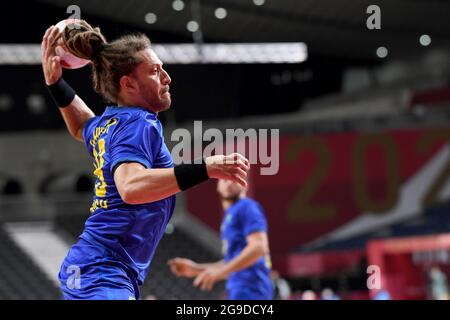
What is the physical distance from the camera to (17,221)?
62.4 feet

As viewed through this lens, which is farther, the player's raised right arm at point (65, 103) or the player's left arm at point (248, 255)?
the player's left arm at point (248, 255)

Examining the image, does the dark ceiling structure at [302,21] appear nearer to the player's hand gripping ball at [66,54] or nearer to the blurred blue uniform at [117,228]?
the player's hand gripping ball at [66,54]

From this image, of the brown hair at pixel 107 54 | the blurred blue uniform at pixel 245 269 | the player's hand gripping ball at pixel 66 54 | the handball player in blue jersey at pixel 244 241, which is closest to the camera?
the brown hair at pixel 107 54

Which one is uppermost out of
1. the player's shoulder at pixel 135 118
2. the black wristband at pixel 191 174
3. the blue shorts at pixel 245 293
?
the blue shorts at pixel 245 293

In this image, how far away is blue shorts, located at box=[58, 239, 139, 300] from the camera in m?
2.65

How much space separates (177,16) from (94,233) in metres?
15.5

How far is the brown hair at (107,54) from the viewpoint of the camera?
2842mm

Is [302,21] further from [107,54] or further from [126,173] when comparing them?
[126,173]

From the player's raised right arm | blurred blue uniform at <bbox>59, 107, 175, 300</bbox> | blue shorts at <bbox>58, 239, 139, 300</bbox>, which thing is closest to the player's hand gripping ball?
the player's raised right arm

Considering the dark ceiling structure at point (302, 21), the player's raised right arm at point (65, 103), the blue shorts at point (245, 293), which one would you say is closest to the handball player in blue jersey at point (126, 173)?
the player's raised right arm at point (65, 103)

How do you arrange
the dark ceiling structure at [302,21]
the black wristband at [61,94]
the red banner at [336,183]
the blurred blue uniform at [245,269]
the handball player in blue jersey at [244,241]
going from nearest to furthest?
the black wristband at [61,94]
the handball player in blue jersey at [244,241]
the blurred blue uniform at [245,269]
the dark ceiling structure at [302,21]
the red banner at [336,183]

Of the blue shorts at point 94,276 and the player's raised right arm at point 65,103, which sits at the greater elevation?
the player's raised right arm at point 65,103

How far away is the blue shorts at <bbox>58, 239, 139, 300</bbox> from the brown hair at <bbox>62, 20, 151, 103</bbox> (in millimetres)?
581
